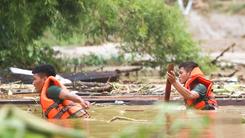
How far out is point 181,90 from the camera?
14.7ft

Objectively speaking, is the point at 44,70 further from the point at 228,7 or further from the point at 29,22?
the point at 228,7

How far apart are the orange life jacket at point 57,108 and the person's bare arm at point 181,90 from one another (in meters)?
1.27

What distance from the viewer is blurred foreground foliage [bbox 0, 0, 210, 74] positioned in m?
9.48

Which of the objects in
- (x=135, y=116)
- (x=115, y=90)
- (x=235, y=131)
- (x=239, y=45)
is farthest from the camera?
(x=239, y=45)

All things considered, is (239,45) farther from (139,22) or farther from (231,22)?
Result: (139,22)

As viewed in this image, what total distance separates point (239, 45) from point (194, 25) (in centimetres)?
813

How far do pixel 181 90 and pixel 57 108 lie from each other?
1675mm

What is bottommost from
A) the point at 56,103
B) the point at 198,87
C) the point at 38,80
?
the point at 56,103

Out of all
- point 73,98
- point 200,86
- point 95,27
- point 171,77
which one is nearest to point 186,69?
point 200,86

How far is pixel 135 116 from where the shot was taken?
14.7ft

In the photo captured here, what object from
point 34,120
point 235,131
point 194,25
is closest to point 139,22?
point 235,131

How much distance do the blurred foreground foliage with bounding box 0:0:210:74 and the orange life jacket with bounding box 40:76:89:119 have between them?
4825mm

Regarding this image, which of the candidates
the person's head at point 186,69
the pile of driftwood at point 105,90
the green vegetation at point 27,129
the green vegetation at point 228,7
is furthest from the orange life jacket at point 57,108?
the green vegetation at point 228,7

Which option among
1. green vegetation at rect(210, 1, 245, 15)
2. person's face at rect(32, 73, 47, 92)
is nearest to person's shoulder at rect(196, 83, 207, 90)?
person's face at rect(32, 73, 47, 92)
